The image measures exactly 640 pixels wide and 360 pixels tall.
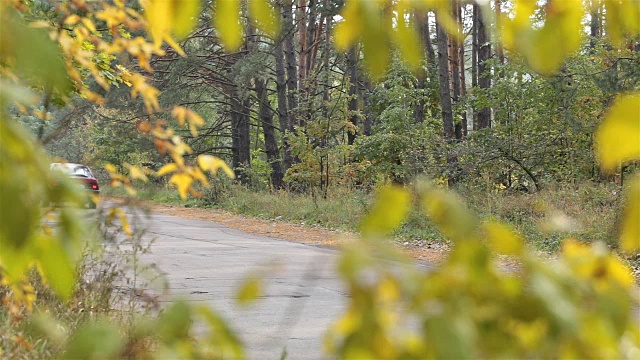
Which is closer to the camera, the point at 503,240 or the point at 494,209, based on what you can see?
the point at 503,240

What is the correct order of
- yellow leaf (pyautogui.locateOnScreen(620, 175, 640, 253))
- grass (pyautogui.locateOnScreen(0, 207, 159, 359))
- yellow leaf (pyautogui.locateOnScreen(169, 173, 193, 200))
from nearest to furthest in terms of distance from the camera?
yellow leaf (pyautogui.locateOnScreen(620, 175, 640, 253))
yellow leaf (pyautogui.locateOnScreen(169, 173, 193, 200))
grass (pyautogui.locateOnScreen(0, 207, 159, 359))

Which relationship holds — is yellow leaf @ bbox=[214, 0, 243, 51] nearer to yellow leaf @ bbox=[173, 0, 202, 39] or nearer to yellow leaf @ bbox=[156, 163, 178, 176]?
yellow leaf @ bbox=[173, 0, 202, 39]

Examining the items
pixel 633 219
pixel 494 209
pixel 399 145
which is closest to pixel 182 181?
pixel 633 219

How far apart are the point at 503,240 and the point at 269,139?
30.7 m

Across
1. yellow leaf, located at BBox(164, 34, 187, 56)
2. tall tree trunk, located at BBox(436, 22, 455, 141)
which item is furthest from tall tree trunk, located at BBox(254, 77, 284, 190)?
yellow leaf, located at BBox(164, 34, 187, 56)

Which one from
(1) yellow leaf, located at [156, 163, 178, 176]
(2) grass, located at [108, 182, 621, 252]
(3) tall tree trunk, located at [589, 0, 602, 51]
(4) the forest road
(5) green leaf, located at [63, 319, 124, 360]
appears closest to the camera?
(5) green leaf, located at [63, 319, 124, 360]

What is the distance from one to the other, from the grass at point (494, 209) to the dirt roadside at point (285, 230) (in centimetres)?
50

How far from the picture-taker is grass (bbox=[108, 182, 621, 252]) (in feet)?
46.3

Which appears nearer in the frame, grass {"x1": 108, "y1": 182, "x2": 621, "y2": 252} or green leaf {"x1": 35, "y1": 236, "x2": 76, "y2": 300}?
green leaf {"x1": 35, "y1": 236, "x2": 76, "y2": 300}

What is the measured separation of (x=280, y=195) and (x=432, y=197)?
2459 centimetres

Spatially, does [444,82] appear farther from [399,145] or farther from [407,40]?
[407,40]

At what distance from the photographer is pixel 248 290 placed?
119cm

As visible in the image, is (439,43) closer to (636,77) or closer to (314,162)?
(314,162)

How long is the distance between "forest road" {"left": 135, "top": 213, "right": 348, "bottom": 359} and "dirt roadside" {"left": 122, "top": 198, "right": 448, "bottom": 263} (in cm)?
82
